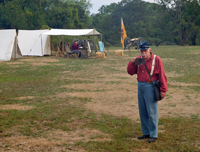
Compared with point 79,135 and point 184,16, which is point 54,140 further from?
point 184,16

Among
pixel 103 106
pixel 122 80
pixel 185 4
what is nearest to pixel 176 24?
pixel 185 4

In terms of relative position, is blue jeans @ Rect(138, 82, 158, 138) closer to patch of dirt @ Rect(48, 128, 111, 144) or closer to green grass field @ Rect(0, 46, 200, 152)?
green grass field @ Rect(0, 46, 200, 152)

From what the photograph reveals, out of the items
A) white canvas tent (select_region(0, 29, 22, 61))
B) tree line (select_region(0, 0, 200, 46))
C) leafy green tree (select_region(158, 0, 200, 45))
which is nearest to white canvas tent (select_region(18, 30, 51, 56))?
white canvas tent (select_region(0, 29, 22, 61))

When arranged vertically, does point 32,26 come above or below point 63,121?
above

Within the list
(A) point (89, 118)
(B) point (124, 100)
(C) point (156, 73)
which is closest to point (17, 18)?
(B) point (124, 100)

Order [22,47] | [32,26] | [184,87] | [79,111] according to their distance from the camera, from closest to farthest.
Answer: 1. [79,111]
2. [184,87]
3. [22,47]
4. [32,26]

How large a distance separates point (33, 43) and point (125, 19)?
136 ft

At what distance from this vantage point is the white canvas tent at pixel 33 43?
24.3m

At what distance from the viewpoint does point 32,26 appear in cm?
3916

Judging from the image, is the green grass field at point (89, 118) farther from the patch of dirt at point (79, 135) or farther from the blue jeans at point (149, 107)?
the blue jeans at point (149, 107)

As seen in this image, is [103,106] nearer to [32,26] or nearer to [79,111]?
[79,111]

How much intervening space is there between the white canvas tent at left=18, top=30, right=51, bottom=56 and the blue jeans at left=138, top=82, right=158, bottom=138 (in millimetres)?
20585

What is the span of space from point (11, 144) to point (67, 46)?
69.4 feet

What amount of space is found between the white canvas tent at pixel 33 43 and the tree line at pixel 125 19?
42.0ft
